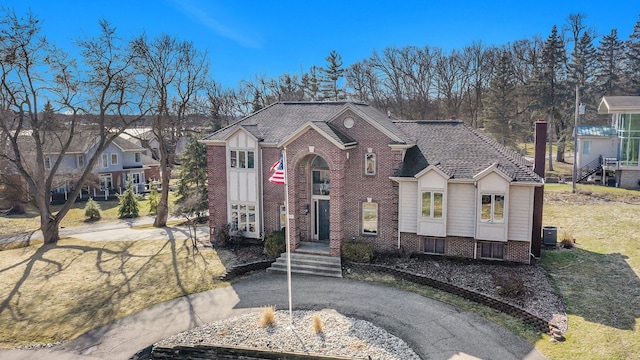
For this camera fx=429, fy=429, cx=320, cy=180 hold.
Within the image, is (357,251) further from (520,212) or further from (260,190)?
(520,212)

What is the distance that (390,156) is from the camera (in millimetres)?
20766

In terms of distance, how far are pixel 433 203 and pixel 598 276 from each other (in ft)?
23.7

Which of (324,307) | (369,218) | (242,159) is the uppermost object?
(242,159)

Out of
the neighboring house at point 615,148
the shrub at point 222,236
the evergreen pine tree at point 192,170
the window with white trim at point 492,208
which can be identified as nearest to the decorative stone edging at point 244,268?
the shrub at point 222,236

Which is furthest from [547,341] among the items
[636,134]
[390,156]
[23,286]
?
[636,134]

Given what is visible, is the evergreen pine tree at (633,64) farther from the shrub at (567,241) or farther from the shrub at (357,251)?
the shrub at (357,251)

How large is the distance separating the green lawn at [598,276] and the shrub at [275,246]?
12.0 m

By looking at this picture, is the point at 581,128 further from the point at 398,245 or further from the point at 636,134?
the point at 398,245

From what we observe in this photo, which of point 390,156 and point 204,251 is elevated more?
point 390,156

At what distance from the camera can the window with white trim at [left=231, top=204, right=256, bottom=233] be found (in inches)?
920

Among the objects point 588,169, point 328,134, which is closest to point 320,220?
point 328,134

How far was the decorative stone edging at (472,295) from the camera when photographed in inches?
549

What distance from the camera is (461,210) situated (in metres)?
19.5

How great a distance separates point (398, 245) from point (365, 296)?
175 inches
